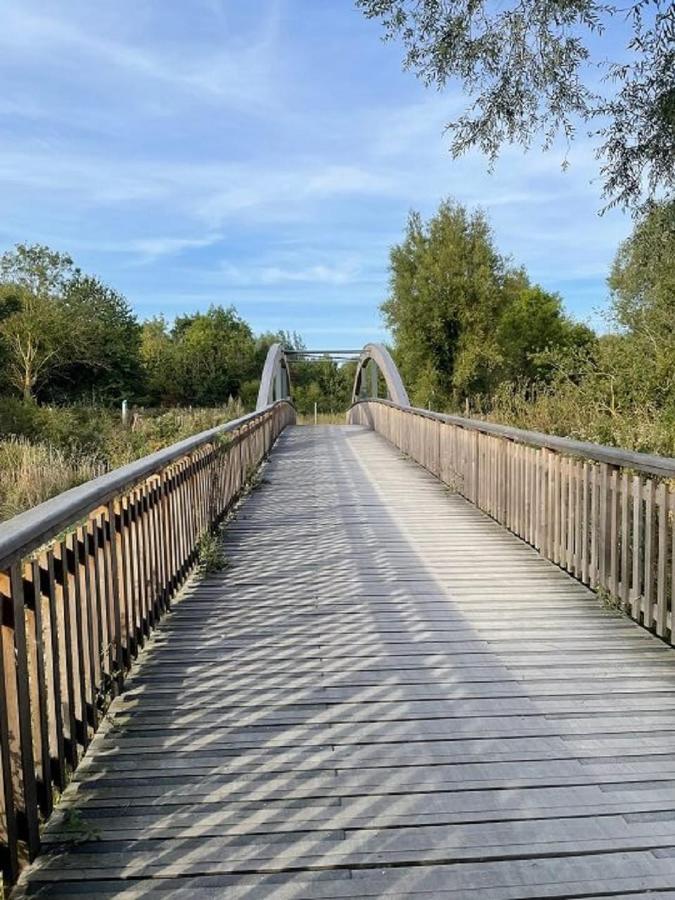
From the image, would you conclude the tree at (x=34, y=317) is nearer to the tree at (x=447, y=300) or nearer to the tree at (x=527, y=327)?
the tree at (x=447, y=300)

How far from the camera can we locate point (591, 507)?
4.40 metres

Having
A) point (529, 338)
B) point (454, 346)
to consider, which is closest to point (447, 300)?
point (454, 346)

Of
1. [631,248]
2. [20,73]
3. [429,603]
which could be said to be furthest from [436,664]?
[20,73]

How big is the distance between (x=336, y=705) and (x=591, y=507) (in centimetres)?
223

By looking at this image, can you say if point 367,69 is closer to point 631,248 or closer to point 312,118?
point 631,248

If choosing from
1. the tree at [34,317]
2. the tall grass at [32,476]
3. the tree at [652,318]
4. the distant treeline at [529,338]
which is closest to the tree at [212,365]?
→ the tree at [34,317]

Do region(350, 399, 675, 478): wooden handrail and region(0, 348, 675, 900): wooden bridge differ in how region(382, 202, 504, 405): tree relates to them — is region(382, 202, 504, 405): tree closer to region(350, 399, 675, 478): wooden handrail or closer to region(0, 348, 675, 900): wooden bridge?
region(350, 399, 675, 478): wooden handrail

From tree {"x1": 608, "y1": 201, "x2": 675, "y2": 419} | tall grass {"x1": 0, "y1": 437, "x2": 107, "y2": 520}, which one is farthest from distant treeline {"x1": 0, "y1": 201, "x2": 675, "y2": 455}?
tall grass {"x1": 0, "y1": 437, "x2": 107, "y2": 520}

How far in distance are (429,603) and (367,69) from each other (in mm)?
5762

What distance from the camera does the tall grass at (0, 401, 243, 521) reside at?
36.8ft

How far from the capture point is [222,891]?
1850 mm

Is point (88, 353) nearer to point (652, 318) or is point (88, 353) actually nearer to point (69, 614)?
point (652, 318)

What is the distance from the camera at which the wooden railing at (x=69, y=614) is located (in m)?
1.88

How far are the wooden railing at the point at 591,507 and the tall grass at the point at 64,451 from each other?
5402 millimetres
